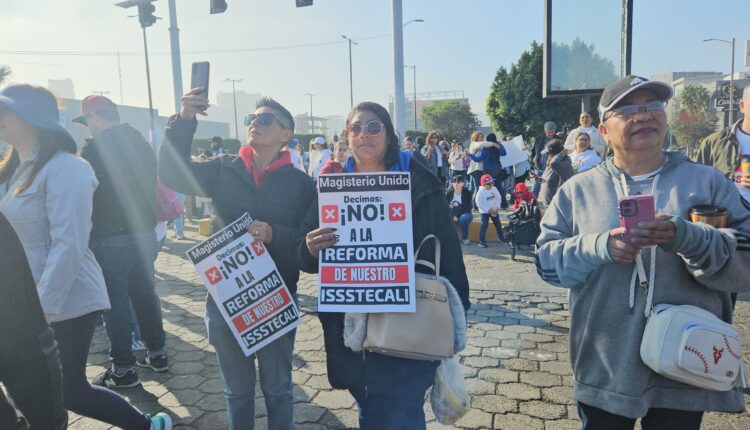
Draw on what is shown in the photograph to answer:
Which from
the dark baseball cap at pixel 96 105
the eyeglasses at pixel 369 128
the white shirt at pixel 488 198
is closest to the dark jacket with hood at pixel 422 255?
the eyeglasses at pixel 369 128

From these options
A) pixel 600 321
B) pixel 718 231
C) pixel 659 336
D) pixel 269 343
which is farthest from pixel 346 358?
pixel 718 231

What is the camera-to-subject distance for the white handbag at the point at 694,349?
1731 millimetres

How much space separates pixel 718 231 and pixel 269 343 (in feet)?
7.12

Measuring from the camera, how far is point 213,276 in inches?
107

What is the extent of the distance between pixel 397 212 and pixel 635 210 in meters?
1.02

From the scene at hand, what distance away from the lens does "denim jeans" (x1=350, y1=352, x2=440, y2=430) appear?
2.26 metres

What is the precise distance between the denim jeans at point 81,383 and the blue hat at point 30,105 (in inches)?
42.9

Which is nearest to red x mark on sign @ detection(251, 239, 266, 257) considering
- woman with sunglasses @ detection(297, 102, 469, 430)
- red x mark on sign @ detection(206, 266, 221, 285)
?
red x mark on sign @ detection(206, 266, 221, 285)

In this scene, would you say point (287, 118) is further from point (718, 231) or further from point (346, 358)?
point (718, 231)

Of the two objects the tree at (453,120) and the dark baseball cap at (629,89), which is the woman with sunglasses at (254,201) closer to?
the dark baseball cap at (629,89)

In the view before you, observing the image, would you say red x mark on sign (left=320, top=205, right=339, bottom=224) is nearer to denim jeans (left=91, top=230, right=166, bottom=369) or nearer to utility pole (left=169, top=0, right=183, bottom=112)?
denim jeans (left=91, top=230, right=166, bottom=369)

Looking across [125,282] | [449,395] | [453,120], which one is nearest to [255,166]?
[449,395]

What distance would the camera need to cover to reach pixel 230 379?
8.81 feet

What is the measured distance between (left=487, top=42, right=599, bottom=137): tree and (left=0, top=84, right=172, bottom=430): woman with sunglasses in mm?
37500
